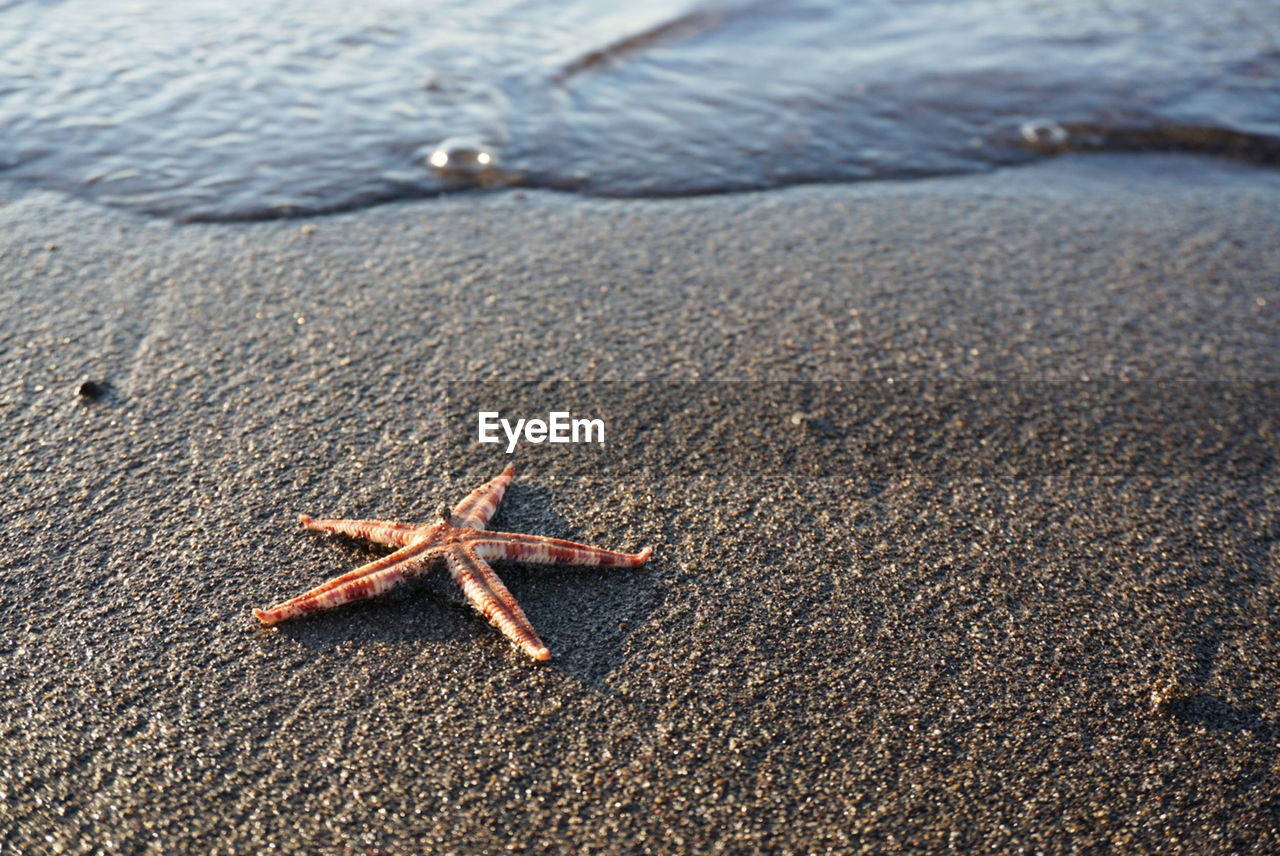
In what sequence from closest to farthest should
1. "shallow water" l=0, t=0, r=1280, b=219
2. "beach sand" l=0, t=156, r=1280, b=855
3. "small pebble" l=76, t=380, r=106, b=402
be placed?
"beach sand" l=0, t=156, r=1280, b=855 < "small pebble" l=76, t=380, r=106, b=402 < "shallow water" l=0, t=0, r=1280, b=219

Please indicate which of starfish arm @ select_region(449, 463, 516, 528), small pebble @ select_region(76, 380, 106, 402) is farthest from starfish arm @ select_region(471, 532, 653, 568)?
small pebble @ select_region(76, 380, 106, 402)

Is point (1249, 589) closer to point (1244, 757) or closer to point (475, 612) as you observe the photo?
point (1244, 757)

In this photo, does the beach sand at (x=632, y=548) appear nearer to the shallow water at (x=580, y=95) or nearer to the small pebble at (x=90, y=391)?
the small pebble at (x=90, y=391)

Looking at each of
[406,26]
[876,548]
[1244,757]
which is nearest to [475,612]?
[876,548]

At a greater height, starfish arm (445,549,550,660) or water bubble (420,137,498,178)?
water bubble (420,137,498,178)

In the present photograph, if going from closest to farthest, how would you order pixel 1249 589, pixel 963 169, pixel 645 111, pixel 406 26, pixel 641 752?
pixel 641 752
pixel 1249 589
pixel 963 169
pixel 645 111
pixel 406 26

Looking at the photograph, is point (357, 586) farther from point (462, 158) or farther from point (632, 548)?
point (462, 158)

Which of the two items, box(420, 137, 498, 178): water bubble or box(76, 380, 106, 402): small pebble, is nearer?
box(76, 380, 106, 402): small pebble

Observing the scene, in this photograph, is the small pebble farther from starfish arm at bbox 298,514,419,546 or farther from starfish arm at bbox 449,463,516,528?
starfish arm at bbox 449,463,516,528
